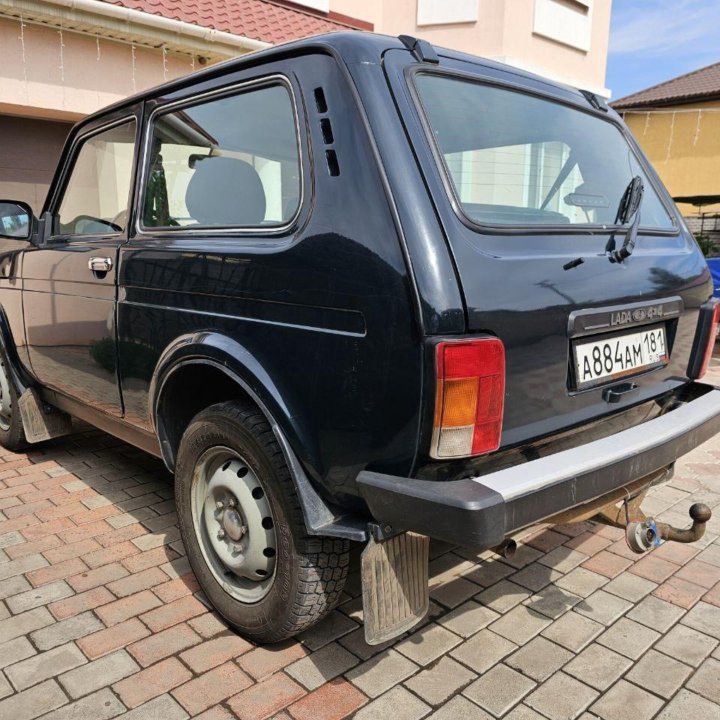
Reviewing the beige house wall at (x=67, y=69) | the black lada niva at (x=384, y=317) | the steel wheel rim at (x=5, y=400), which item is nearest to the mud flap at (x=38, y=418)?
the steel wheel rim at (x=5, y=400)

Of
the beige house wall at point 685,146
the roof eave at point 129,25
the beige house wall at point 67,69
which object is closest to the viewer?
the roof eave at point 129,25

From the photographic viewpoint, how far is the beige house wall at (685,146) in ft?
69.7

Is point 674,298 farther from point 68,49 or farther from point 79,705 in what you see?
point 68,49

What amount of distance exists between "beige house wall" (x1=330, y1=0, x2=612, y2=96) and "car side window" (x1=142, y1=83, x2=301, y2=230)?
9426 millimetres

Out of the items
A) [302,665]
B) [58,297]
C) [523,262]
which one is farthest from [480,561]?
[58,297]

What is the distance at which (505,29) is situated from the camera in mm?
11719

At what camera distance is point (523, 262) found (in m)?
1.96

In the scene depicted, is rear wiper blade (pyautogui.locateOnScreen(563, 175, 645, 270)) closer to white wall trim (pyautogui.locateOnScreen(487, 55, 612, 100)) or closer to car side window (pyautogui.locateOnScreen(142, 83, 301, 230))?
car side window (pyautogui.locateOnScreen(142, 83, 301, 230))

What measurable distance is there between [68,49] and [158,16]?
1.08 meters

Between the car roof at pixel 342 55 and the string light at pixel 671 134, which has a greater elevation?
the string light at pixel 671 134

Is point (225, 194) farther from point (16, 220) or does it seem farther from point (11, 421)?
point (11, 421)

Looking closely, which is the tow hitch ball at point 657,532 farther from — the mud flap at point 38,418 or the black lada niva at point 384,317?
the mud flap at point 38,418

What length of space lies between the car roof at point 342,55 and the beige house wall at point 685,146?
21.0m

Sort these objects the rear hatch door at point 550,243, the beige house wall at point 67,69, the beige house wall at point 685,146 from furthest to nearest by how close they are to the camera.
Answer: the beige house wall at point 685,146 → the beige house wall at point 67,69 → the rear hatch door at point 550,243
